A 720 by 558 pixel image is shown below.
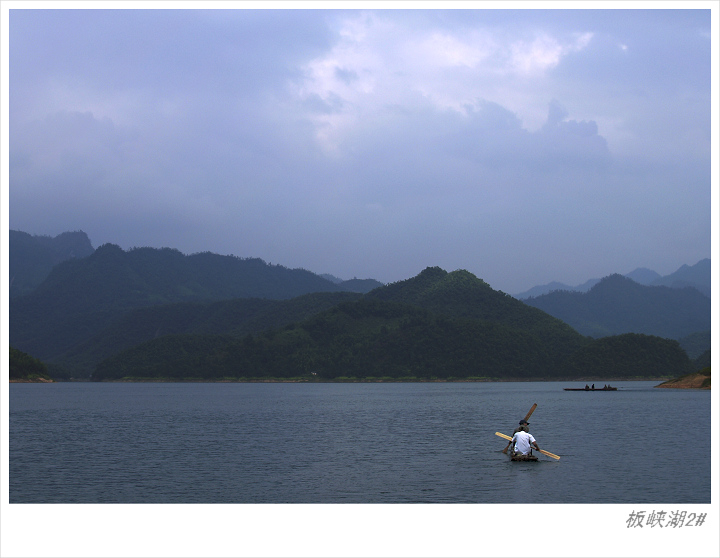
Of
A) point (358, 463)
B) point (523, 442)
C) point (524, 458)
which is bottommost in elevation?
point (358, 463)

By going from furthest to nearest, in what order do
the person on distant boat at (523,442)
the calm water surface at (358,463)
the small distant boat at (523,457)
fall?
1. the small distant boat at (523,457)
2. the person on distant boat at (523,442)
3. the calm water surface at (358,463)

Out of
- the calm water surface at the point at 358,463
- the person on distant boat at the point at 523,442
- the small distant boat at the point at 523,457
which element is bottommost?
the calm water surface at the point at 358,463

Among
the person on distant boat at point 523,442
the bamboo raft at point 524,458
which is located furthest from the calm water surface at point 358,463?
the person on distant boat at point 523,442

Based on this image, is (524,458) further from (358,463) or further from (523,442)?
(358,463)

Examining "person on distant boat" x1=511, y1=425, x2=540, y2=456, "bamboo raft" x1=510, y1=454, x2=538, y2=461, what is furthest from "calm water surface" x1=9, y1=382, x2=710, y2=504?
"person on distant boat" x1=511, y1=425, x2=540, y2=456

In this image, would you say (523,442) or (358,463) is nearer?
(523,442)

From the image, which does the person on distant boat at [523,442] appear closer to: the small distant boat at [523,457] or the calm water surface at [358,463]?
the small distant boat at [523,457]

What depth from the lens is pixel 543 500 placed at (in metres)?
37.2

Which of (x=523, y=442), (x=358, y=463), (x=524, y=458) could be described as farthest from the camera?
(x=358, y=463)

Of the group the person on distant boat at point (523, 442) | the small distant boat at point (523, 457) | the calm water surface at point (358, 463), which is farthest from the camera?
the small distant boat at point (523, 457)

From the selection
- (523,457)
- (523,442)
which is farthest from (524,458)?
(523,442)

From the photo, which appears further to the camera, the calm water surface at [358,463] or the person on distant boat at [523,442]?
the person on distant boat at [523,442]

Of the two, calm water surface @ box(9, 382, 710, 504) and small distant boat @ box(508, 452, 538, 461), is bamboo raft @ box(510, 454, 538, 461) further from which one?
calm water surface @ box(9, 382, 710, 504)

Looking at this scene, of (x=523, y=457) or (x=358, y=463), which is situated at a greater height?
(x=523, y=457)
